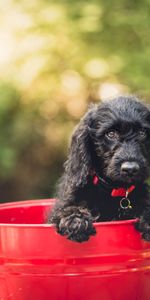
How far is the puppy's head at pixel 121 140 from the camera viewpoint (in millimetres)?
4296

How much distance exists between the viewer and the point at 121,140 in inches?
176

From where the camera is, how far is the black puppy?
4355mm

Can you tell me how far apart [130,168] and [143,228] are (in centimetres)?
34

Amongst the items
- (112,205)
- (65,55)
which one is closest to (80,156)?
(112,205)

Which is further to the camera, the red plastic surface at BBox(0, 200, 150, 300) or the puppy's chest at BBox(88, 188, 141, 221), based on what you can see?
the puppy's chest at BBox(88, 188, 141, 221)

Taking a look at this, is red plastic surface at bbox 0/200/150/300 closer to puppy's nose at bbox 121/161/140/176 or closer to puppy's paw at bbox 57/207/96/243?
puppy's paw at bbox 57/207/96/243

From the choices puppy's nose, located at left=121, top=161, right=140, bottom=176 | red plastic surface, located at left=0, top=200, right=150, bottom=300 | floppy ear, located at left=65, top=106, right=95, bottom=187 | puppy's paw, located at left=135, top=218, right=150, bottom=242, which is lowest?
red plastic surface, located at left=0, top=200, right=150, bottom=300

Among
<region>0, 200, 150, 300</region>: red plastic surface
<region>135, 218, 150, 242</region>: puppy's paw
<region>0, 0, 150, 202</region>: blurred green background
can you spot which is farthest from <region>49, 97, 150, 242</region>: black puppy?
<region>0, 0, 150, 202</region>: blurred green background

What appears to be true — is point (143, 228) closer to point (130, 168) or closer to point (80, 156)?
point (130, 168)

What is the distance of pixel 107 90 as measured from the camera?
835 cm

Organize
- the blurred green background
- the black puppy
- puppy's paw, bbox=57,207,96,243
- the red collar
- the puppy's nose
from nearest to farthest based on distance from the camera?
1. puppy's paw, bbox=57,207,96,243
2. the puppy's nose
3. the black puppy
4. the red collar
5. the blurred green background

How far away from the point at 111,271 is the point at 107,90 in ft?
14.4

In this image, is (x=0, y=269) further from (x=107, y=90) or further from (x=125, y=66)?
(x=107, y=90)

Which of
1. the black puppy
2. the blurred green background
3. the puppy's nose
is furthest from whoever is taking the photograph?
the blurred green background
